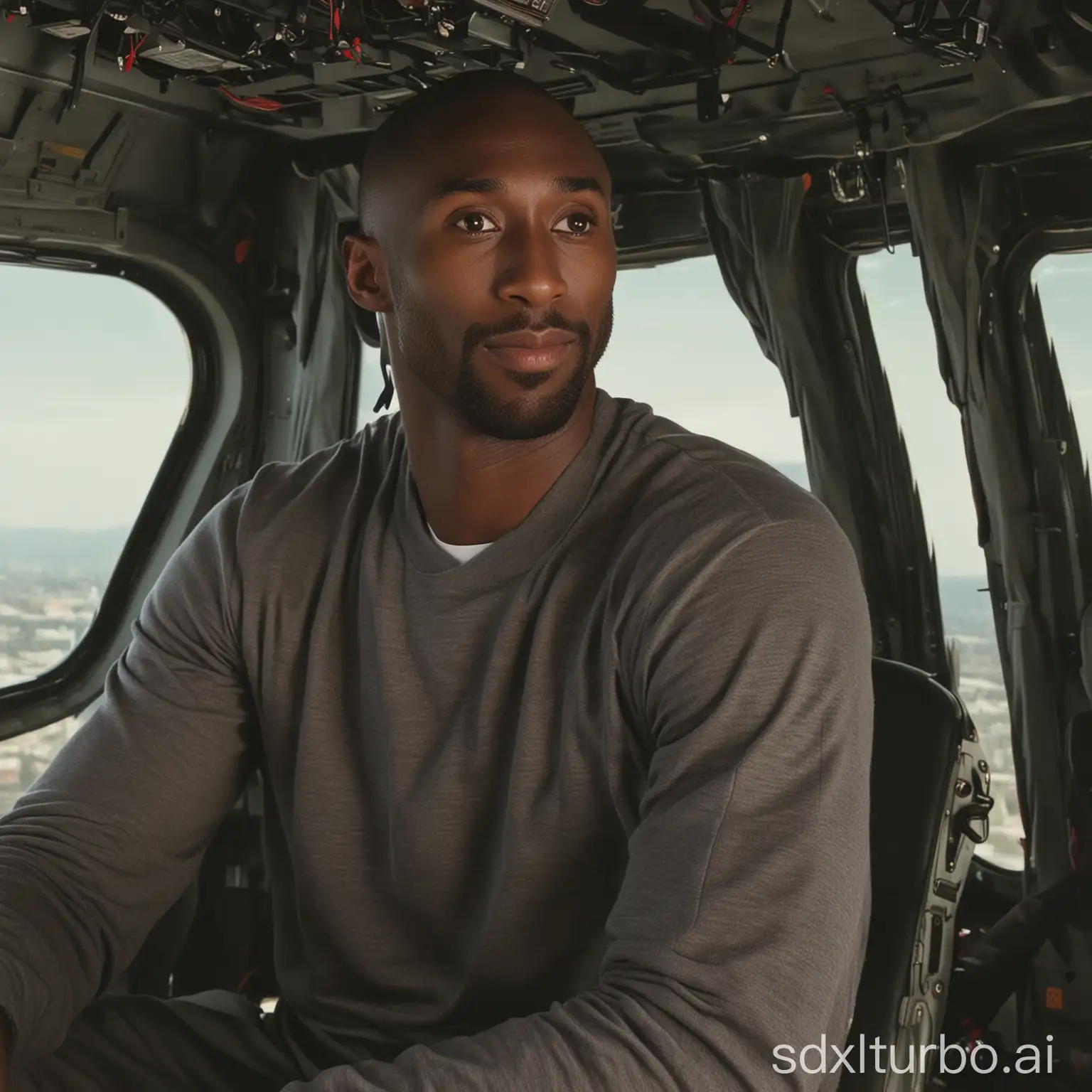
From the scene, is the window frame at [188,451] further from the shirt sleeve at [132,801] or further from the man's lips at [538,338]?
the man's lips at [538,338]

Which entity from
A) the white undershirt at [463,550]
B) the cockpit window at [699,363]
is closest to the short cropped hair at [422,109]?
the white undershirt at [463,550]

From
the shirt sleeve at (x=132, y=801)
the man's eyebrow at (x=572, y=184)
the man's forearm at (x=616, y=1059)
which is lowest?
the man's forearm at (x=616, y=1059)

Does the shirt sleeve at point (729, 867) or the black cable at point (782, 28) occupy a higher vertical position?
the black cable at point (782, 28)

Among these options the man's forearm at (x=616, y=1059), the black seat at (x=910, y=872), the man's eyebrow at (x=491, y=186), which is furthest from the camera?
the man's eyebrow at (x=491, y=186)

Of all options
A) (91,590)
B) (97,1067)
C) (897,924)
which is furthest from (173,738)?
(91,590)

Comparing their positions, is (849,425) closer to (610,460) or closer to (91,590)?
(610,460)

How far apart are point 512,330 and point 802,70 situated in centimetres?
137

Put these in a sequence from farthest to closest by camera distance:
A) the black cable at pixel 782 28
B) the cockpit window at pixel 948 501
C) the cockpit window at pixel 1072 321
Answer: the cockpit window at pixel 948 501 → the cockpit window at pixel 1072 321 → the black cable at pixel 782 28

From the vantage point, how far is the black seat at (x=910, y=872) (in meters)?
1.86

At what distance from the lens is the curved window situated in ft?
12.1

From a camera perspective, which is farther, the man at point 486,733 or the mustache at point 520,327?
the mustache at point 520,327

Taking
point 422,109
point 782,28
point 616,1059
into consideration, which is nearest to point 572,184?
point 422,109

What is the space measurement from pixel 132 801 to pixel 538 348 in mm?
843

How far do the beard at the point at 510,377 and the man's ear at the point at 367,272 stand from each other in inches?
6.3
